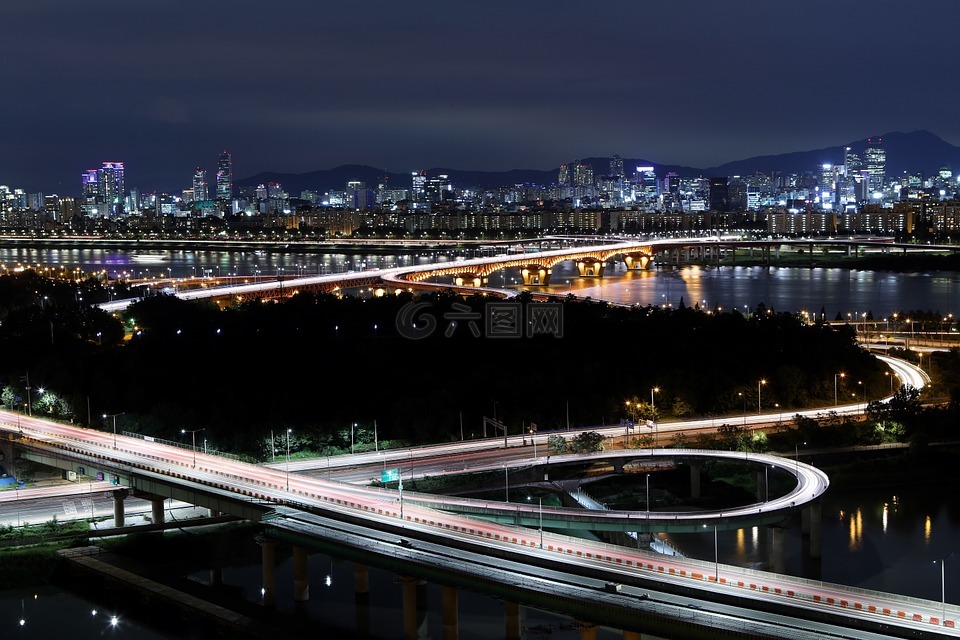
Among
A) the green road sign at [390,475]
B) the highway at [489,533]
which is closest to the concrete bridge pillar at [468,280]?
the highway at [489,533]

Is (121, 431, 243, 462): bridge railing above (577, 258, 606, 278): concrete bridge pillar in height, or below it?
below

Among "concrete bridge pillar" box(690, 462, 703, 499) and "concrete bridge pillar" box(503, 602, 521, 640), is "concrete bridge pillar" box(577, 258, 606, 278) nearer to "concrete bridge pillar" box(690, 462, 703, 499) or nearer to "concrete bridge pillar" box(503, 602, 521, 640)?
"concrete bridge pillar" box(690, 462, 703, 499)

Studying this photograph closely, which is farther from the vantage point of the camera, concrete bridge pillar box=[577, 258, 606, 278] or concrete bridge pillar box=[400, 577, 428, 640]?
concrete bridge pillar box=[577, 258, 606, 278]

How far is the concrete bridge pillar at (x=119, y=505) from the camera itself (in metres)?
12.0

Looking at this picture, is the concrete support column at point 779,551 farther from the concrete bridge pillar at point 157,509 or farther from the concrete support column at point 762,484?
the concrete bridge pillar at point 157,509

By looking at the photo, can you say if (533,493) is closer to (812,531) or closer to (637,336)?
(812,531)

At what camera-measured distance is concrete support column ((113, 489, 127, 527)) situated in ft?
A: 39.3

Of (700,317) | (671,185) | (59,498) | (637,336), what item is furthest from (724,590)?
(671,185)

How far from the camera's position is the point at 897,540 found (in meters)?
11.8

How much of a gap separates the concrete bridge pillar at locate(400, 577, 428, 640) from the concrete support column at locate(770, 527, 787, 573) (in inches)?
130

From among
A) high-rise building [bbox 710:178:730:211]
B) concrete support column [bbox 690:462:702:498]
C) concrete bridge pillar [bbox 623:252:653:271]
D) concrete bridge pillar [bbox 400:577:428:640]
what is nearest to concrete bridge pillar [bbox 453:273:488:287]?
concrete bridge pillar [bbox 623:252:653:271]

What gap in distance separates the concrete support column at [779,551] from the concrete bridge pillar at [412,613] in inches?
130

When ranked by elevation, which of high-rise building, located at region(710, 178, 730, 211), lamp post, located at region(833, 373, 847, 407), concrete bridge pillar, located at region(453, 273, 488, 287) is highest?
high-rise building, located at region(710, 178, 730, 211)

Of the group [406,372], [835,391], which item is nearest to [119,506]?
[406,372]
